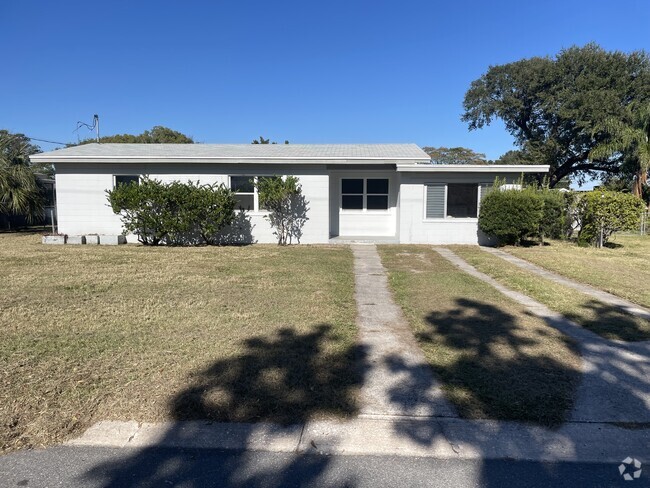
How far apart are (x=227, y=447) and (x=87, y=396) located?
4.42 feet

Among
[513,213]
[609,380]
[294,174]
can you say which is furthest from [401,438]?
[294,174]

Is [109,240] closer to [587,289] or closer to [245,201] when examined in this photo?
[245,201]

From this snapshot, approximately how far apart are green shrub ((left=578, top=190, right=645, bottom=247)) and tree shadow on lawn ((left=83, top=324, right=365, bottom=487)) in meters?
11.2

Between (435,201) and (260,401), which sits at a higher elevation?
(435,201)

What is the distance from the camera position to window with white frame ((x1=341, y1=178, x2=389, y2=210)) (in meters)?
15.1

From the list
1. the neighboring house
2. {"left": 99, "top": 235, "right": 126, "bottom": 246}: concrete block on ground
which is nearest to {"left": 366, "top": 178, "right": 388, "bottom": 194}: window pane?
the neighboring house

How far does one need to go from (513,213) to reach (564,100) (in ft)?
74.3

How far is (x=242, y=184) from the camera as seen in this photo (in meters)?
14.1

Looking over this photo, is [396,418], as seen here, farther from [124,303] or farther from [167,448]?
[124,303]

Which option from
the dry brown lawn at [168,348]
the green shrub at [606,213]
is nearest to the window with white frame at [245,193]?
the dry brown lawn at [168,348]

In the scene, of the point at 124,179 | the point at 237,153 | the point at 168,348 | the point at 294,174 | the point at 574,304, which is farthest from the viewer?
the point at 237,153

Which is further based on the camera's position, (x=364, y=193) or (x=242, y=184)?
(x=364, y=193)

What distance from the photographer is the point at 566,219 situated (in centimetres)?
1435

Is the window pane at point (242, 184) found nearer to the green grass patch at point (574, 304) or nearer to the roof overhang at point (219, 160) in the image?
the roof overhang at point (219, 160)
